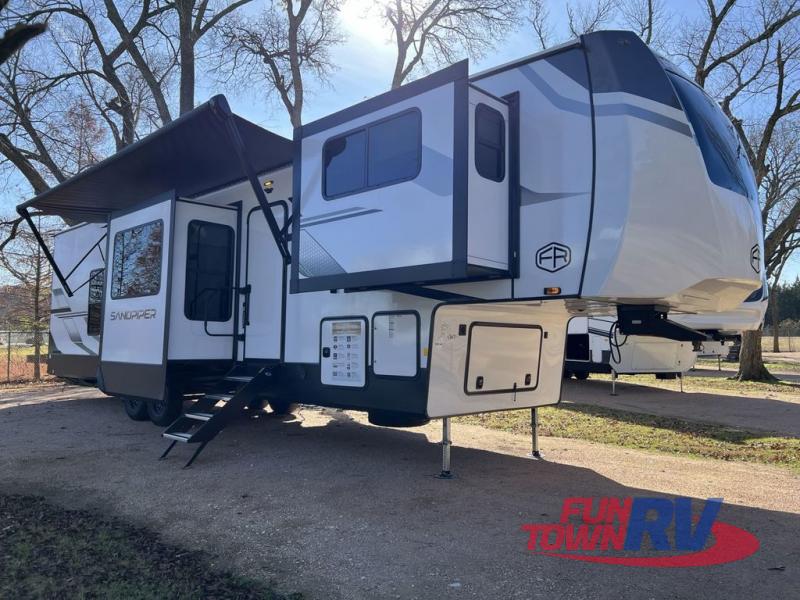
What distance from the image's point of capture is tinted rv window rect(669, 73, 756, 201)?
461 centimetres

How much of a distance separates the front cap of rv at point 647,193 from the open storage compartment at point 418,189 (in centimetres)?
72

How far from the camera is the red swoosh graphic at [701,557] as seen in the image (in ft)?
12.4

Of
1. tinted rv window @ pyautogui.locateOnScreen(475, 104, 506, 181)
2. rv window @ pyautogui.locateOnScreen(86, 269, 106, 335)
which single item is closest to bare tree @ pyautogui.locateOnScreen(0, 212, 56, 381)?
rv window @ pyautogui.locateOnScreen(86, 269, 106, 335)

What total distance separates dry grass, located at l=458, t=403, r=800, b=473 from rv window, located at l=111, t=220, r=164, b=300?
16.0ft

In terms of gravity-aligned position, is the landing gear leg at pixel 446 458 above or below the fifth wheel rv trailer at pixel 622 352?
below

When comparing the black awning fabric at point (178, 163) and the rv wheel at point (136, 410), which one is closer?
the black awning fabric at point (178, 163)

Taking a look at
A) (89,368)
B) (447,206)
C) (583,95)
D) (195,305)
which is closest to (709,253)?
(583,95)

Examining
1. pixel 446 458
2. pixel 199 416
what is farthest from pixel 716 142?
pixel 199 416

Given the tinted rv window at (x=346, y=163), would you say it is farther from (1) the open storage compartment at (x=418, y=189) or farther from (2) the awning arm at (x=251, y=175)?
(2) the awning arm at (x=251, y=175)

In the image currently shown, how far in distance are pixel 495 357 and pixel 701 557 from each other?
2.51 m

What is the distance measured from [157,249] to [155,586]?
4.83 meters

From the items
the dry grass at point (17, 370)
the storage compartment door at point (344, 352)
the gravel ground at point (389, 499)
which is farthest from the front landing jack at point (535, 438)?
the dry grass at point (17, 370)

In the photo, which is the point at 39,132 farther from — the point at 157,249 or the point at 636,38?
the point at 636,38

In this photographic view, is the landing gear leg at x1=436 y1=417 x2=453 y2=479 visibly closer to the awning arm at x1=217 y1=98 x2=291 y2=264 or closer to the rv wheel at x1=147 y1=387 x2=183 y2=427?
the awning arm at x1=217 y1=98 x2=291 y2=264
